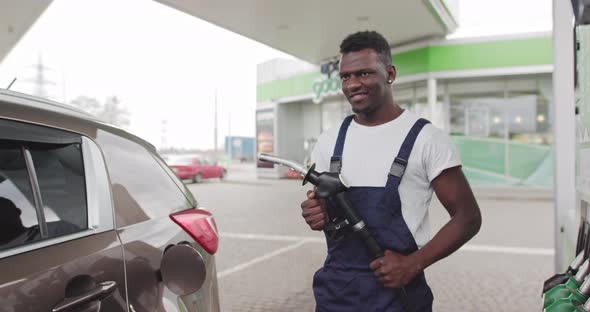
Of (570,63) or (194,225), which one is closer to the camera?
(194,225)

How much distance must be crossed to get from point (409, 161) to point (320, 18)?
11756mm

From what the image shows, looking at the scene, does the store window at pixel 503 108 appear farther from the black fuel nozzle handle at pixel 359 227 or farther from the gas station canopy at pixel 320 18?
the black fuel nozzle handle at pixel 359 227

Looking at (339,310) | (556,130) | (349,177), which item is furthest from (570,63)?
(339,310)

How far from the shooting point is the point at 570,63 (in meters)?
2.73

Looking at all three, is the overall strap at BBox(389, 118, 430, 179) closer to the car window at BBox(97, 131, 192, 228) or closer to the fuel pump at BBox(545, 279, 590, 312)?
the fuel pump at BBox(545, 279, 590, 312)

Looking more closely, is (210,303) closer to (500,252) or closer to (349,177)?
(349,177)

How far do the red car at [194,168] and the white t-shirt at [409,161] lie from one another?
19593 mm

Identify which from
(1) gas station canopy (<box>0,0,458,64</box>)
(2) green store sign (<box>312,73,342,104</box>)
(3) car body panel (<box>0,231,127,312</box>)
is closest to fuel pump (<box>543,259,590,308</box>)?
(3) car body panel (<box>0,231,127,312</box>)

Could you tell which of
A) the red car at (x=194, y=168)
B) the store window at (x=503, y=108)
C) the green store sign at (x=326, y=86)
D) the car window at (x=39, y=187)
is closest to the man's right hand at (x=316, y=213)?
the car window at (x=39, y=187)

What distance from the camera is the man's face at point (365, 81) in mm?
1814

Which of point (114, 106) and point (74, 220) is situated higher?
point (114, 106)

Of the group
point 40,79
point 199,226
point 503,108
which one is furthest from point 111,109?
point 199,226

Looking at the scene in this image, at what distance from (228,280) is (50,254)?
13.0 feet

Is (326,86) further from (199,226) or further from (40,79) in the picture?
(40,79)
